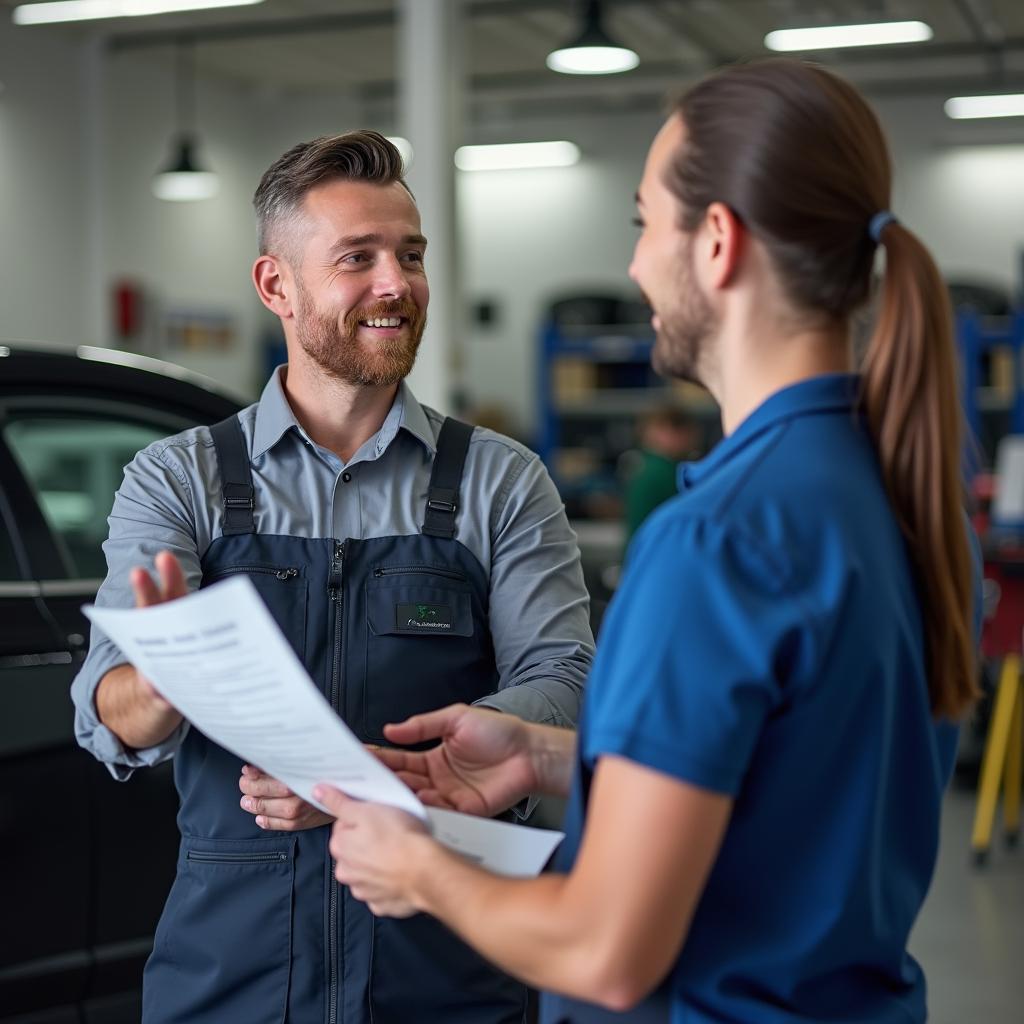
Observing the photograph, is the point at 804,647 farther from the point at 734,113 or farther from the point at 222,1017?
the point at 222,1017

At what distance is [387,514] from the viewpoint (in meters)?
1.70

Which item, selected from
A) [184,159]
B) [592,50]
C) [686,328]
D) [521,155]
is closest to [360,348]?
[686,328]

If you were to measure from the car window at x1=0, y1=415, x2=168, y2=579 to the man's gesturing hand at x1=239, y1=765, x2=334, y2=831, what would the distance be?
128 centimetres

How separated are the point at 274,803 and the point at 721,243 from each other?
2.47ft

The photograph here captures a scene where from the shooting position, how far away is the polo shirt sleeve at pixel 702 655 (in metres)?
0.97

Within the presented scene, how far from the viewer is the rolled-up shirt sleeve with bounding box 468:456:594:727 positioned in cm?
166

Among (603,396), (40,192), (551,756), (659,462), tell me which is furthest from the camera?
(603,396)

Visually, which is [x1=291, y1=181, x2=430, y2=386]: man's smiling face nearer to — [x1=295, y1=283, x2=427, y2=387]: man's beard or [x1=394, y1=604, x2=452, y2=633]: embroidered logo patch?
[x1=295, y1=283, x2=427, y2=387]: man's beard

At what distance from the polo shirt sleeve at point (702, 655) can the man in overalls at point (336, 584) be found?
55 centimetres

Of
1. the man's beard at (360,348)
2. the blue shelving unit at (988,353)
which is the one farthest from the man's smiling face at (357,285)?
the blue shelving unit at (988,353)

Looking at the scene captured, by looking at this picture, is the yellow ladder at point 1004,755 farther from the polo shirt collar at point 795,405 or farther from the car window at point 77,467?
the polo shirt collar at point 795,405

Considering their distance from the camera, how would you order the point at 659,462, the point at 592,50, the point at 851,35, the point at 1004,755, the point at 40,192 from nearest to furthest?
the point at 1004,755
the point at 592,50
the point at 659,462
the point at 851,35
the point at 40,192

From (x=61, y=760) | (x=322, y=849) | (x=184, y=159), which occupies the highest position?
(x=184, y=159)

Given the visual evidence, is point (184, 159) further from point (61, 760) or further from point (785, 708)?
point (785, 708)
